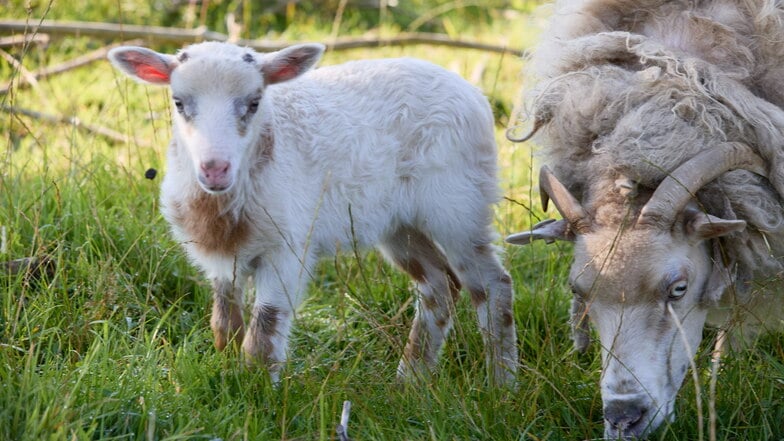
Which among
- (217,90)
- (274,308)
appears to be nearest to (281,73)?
(217,90)

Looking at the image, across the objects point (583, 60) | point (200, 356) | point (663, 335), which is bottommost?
point (200, 356)

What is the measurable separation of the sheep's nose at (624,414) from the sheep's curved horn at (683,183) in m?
0.64

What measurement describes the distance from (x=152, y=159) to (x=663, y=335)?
3.20m

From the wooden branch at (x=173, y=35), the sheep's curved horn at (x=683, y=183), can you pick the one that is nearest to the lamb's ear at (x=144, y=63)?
the sheep's curved horn at (x=683, y=183)

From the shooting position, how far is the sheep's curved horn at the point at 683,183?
350cm

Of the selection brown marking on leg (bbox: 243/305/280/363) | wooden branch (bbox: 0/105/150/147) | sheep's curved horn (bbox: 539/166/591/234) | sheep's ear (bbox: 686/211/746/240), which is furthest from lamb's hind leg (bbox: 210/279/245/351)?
wooden branch (bbox: 0/105/150/147)

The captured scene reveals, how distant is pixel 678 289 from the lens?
3.58 m

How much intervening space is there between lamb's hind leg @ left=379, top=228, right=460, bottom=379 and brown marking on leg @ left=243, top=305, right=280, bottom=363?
2.51ft

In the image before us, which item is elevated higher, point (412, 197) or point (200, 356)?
point (412, 197)

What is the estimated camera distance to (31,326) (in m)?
3.96

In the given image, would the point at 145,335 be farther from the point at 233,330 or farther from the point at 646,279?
the point at 646,279

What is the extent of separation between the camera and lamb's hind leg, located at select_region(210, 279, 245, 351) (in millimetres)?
4102

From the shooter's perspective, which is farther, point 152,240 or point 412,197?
point 152,240

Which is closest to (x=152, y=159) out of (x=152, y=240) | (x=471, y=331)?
(x=152, y=240)
